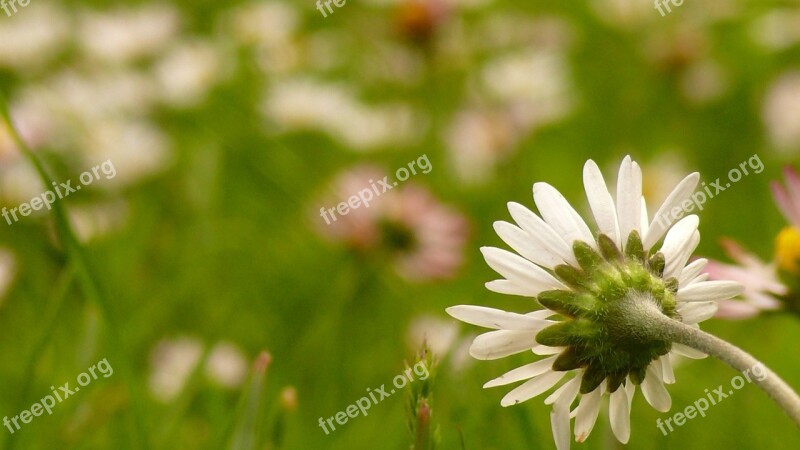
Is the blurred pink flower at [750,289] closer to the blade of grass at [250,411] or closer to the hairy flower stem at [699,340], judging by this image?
the hairy flower stem at [699,340]

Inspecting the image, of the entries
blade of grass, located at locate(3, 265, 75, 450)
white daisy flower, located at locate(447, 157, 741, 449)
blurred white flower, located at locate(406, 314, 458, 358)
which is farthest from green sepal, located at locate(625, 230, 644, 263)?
blurred white flower, located at locate(406, 314, 458, 358)

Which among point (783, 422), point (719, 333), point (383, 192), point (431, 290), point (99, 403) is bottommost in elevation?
point (783, 422)

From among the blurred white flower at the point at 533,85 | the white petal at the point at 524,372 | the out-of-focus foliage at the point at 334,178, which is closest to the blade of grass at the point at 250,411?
the out-of-focus foliage at the point at 334,178

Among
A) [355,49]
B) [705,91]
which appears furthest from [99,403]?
[355,49]

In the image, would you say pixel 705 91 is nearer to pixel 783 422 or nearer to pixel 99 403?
pixel 783 422

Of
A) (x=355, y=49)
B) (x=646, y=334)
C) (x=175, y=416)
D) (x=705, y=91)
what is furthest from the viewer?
(x=355, y=49)

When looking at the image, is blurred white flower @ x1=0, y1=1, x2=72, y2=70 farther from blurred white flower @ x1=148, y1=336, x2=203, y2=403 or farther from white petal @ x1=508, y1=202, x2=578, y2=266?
white petal @ x1=508, y1=202, x2=578, y2=266

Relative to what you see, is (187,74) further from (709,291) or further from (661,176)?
(709,291)
